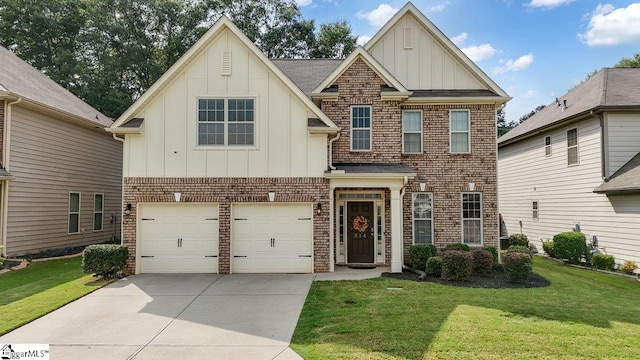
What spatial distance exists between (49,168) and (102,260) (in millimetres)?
6996

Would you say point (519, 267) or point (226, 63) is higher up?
point (226, 63)

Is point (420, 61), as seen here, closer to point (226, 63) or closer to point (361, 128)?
point (361, 128)

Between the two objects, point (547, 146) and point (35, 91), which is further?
point (547, 146)

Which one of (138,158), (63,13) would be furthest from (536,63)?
(63,13)

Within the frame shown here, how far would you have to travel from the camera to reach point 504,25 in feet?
54.4

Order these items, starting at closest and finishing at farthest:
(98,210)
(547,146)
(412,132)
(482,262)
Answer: (482,262) → (412,132) → (547,146) → (98,210)

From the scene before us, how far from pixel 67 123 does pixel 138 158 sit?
278 inches

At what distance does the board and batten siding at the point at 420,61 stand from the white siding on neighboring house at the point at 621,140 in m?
4.94

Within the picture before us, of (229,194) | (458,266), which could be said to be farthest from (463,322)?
(229,194)

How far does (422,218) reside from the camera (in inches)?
529

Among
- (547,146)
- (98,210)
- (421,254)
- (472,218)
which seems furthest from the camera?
(98,210)

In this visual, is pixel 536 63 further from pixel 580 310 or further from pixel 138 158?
pixel 138 158

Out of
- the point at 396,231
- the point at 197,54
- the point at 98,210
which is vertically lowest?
the point at 396,231

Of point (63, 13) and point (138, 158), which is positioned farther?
point (63, 13)
